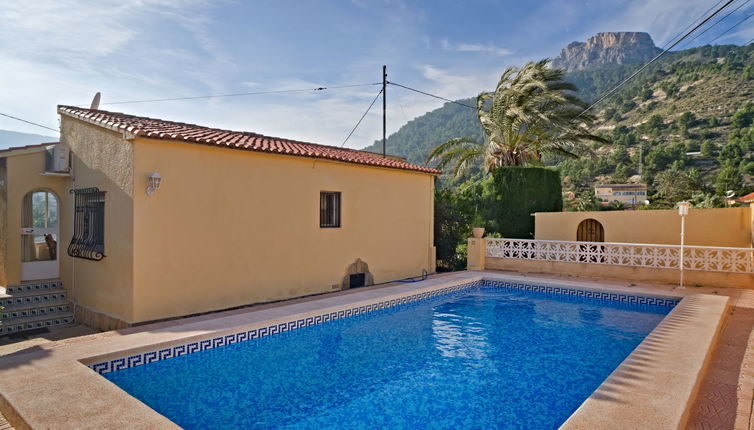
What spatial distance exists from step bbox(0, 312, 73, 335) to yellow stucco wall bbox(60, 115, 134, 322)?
47 cm

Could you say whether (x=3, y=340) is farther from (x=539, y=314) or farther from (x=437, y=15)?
(x=437, y=15)

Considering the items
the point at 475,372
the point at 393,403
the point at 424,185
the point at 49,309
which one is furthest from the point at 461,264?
the point at 49,309

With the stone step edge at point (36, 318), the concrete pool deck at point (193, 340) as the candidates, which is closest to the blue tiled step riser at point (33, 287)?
the stone step edge at point (36, 318)

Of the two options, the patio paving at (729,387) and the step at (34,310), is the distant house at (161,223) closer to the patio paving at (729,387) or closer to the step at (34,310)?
the step at (34,310)

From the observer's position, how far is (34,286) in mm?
9961

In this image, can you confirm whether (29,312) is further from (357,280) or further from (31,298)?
(357,280)

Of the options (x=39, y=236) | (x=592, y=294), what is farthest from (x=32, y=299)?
(x=592, y=294)

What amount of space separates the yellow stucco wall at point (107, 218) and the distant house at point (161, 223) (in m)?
0.03

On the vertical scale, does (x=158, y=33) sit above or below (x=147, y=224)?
above

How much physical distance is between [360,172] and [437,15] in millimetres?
12407

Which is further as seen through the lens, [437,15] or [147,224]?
[437,15]

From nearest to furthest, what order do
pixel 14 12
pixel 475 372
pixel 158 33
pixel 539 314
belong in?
pixel 475 372, pixel 539 314, pixel 14 12, pixel 158 33

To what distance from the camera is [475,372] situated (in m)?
6.68

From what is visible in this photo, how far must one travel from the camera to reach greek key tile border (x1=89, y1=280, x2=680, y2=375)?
254 inches
